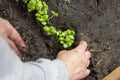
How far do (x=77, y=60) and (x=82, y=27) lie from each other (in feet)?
1.46

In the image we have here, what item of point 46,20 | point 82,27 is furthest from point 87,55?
point 46,20

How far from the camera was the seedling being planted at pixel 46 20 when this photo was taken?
206 centimetres

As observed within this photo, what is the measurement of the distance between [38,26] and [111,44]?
0.54 m

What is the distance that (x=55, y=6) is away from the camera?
229cm

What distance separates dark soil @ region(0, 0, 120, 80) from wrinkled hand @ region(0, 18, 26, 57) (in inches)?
8.6

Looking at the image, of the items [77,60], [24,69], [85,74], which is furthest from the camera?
[85,74]

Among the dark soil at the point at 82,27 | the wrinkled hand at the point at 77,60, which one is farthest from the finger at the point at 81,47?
the dark soil at the point at 82,27

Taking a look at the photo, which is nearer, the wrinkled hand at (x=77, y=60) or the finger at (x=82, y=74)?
the wrinkled hand at (x=77, y=60)

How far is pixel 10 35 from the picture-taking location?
6.01 ft

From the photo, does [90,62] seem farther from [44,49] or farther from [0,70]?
[0,70]

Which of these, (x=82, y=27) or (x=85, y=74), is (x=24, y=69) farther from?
(x=82, y=27)

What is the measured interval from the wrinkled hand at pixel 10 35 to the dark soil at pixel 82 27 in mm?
218

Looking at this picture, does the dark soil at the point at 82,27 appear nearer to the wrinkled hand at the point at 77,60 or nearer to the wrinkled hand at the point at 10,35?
the wrinkled hand at the point at 77,60

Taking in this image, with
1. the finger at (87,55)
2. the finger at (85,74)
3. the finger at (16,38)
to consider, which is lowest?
the finger at (85,74)
